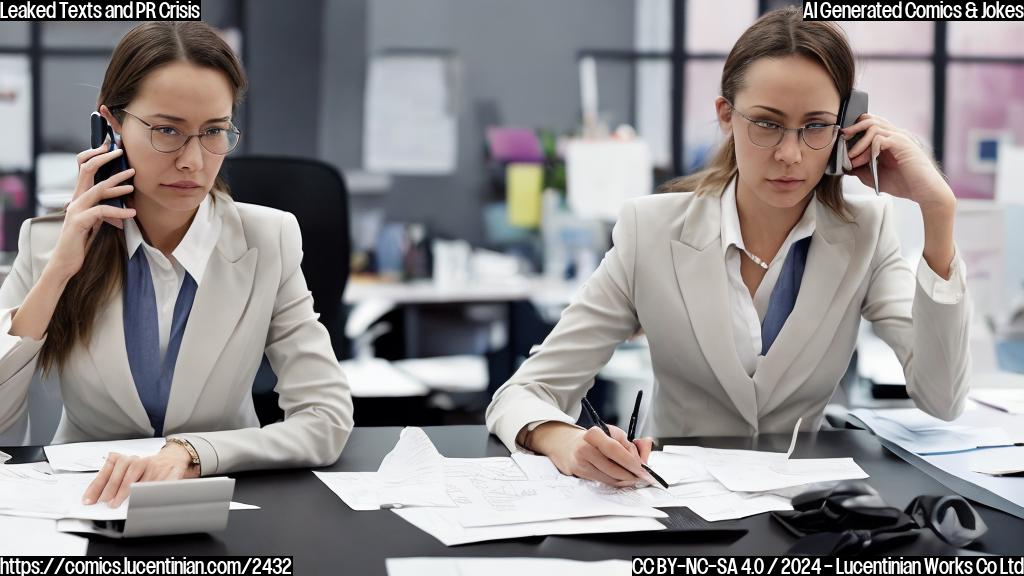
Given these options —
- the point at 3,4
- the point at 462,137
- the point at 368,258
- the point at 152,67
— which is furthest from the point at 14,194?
the point at 152,67

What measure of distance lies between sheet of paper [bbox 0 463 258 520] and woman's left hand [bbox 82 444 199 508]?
0.04ft

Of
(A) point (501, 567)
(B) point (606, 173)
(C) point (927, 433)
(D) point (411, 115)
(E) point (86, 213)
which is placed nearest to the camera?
(A) point (501, 567)

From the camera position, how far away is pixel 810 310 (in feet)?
5.75

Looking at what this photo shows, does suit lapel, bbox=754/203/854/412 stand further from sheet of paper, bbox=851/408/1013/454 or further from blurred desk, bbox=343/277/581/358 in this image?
blurred desk, bbox=343/277/581/358

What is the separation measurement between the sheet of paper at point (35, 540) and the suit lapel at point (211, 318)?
17.9 inches

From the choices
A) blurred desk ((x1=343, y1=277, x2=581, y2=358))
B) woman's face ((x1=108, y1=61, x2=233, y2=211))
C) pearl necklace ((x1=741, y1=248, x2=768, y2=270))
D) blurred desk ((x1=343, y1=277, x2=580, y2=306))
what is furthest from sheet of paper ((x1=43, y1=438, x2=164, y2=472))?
blurred desk ((x1=343, y1=277, x2=580, y2=306))

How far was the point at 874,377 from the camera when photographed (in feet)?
9.32

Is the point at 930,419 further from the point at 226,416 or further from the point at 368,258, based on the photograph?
the point at 368,258

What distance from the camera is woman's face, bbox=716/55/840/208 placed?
65.2 inches

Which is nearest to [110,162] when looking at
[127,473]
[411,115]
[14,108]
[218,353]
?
[218,353]

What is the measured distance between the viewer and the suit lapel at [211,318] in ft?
5.36

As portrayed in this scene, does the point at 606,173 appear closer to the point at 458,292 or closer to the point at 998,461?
the point at 458,292

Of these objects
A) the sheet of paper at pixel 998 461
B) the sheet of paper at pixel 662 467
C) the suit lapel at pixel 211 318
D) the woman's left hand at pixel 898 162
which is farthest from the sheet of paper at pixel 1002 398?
the suit lapel at pixel 211 318

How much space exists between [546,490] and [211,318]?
0.64 meters
